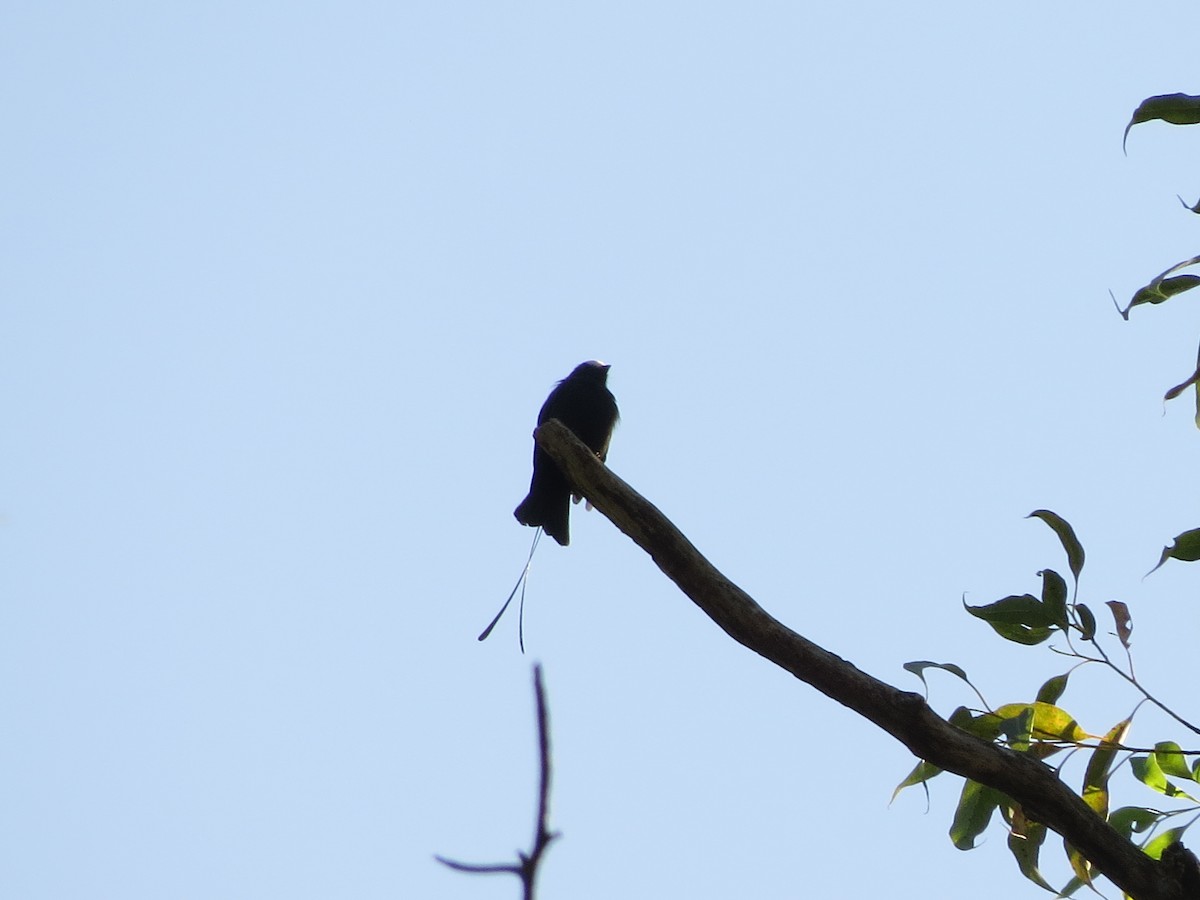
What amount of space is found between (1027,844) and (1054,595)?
625 millimetres

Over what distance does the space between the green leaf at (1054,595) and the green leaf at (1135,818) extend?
0.48m

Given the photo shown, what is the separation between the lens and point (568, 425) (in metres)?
7.30

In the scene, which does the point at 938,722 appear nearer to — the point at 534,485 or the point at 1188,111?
the point at 1188,111

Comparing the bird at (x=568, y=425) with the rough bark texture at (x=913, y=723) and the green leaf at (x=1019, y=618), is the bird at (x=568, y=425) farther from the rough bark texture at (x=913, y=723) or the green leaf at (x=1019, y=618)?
the green leaf at (x=1019, y=618)

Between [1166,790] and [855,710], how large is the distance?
86 centimetres

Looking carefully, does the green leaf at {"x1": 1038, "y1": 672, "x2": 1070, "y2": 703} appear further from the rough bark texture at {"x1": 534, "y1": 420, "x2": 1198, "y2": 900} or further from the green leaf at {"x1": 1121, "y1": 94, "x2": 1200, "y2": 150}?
the green leaf at {"x1": 1121, "y1": 94, "x2": 1200, "y2": 150}

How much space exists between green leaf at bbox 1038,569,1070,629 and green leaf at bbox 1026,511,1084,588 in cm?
6

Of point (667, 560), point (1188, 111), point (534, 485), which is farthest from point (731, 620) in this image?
point (534, 485)

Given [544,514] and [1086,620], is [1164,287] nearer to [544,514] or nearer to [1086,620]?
[1086,620]

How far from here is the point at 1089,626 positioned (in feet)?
9.49

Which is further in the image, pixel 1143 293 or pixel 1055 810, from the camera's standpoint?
pixel 1143 293

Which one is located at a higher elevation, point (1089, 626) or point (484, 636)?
point (484, 636)

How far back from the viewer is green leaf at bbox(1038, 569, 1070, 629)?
113 inches

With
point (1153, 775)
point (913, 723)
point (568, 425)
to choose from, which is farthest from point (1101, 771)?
point (568, 425)
